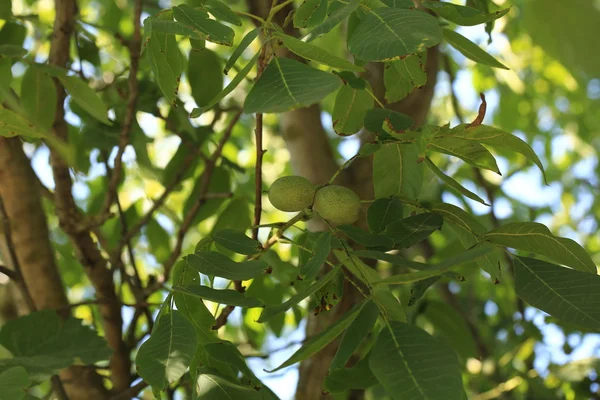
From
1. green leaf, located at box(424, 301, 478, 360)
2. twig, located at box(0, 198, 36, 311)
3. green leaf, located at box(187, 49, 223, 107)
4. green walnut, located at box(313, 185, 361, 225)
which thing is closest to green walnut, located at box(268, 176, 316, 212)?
green walnut, located at box(313, 185, 361, 225)

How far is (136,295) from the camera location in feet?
3.95

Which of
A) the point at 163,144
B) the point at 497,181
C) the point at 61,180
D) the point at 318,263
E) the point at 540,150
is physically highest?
the point at 163,144

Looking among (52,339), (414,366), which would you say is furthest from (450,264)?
(52,339)

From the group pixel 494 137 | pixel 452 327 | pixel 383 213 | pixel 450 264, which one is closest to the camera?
pixel 450 264

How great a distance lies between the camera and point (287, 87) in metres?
0.58

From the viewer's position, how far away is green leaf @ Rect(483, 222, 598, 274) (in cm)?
69

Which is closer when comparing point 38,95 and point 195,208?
point 38,95

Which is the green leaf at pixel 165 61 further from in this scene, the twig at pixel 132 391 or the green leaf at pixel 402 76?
the twig at pixel 132 391

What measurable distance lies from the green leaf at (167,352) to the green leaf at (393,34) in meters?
0.32

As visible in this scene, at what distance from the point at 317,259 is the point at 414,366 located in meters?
0.15

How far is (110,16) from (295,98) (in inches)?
48.5

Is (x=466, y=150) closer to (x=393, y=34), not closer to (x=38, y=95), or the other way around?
(x=393, y=34)

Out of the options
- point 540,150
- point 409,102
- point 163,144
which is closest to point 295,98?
point 409,102

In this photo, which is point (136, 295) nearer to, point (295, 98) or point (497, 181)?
point (295, 98)
